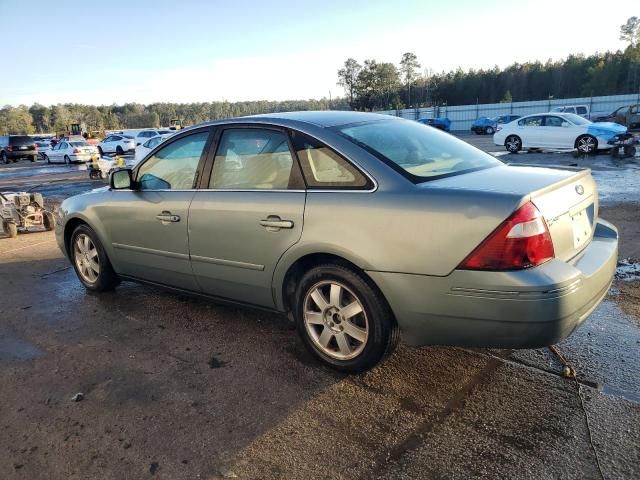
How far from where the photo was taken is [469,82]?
89625 mm

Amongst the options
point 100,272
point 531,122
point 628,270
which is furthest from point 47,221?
point 531,122

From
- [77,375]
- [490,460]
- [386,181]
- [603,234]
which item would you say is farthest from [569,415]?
[77,375]

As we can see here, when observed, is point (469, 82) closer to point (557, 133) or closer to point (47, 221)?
point (557, 133)

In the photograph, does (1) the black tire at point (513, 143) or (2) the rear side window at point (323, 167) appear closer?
(2) the rear side window at point (323, 167)

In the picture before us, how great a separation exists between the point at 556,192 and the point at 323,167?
135cm

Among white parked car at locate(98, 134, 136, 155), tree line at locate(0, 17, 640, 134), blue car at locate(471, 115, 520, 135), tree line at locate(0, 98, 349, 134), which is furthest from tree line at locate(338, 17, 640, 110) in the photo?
white parked car at locate(98, 134, 136, 155)

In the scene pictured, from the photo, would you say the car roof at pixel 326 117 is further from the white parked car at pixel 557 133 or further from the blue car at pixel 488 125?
the blue car at pixel 488 125

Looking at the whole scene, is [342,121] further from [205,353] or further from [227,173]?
[205,353]

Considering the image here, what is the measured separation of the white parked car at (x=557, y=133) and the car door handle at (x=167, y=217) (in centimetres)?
1559

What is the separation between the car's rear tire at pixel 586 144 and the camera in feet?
51.5

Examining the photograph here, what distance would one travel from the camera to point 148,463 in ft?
7.84

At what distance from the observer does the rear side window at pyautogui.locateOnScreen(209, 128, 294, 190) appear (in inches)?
131

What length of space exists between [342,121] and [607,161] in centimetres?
1378

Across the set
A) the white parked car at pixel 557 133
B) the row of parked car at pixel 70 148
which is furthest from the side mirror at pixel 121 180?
the row of parked car at pixel 70 148
